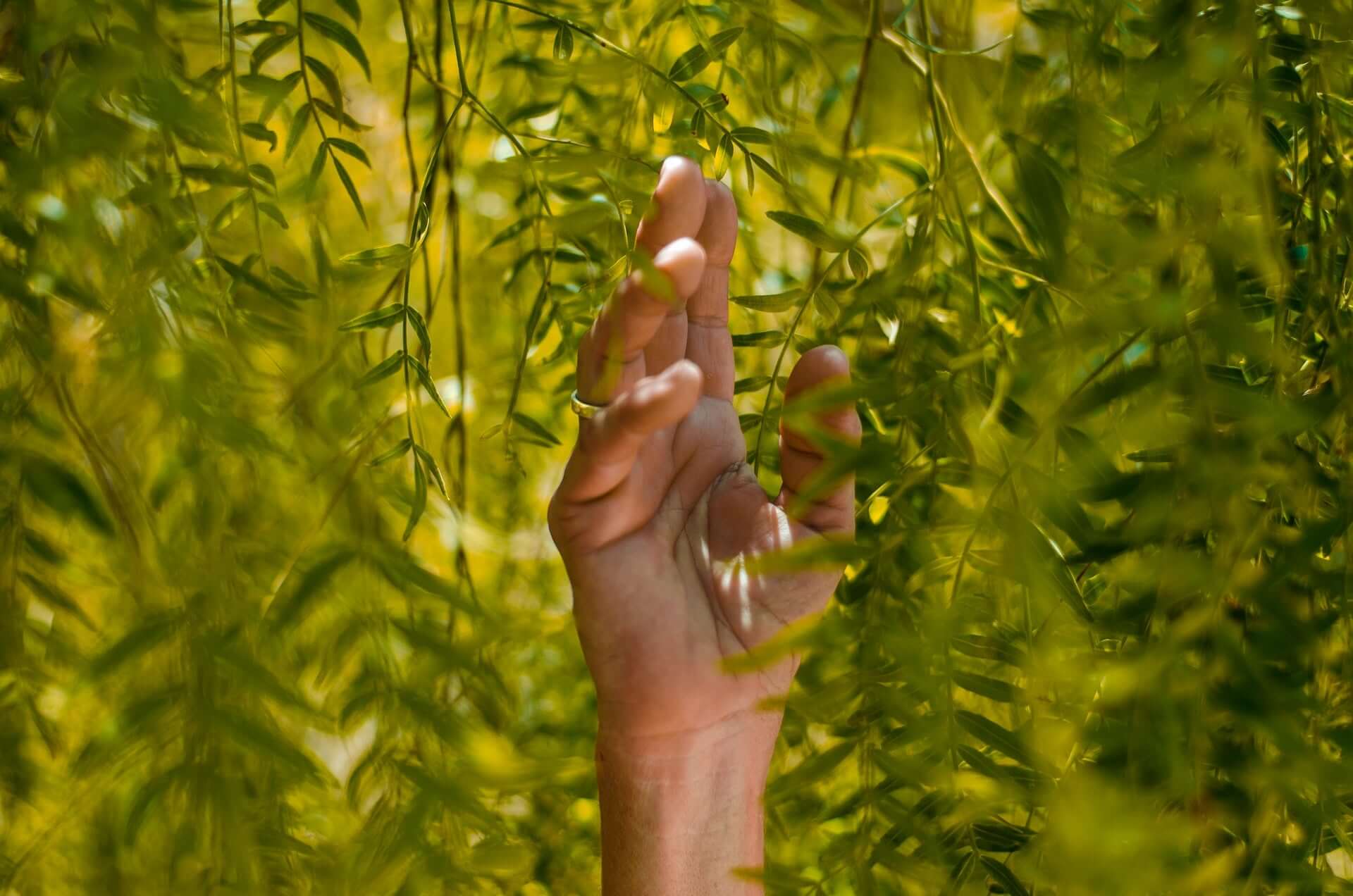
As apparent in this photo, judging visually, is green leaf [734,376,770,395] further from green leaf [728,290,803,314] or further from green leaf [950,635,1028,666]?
green leaf [950,635,1028,666]

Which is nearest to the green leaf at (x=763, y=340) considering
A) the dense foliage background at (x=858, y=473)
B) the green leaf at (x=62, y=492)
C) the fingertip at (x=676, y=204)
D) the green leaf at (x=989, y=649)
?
Answer: the dense foliage background at (x=858, y=473)

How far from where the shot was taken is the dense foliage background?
17.0 inches

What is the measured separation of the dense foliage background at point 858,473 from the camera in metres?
0.43

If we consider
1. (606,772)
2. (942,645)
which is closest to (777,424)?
(606,772)

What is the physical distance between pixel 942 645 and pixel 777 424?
42 cm

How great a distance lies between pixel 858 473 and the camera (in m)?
0.40

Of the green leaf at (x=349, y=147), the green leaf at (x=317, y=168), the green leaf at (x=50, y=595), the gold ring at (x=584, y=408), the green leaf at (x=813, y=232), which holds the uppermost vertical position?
the green leaf at (x=349, y=147)

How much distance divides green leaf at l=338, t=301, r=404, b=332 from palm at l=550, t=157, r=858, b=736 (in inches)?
4.2

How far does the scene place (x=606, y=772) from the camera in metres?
0.74

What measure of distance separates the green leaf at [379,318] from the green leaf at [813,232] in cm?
21

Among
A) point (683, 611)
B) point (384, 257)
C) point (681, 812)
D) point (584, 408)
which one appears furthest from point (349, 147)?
point (681, 812)

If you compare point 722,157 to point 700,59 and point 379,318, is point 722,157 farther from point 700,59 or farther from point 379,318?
point 379,318

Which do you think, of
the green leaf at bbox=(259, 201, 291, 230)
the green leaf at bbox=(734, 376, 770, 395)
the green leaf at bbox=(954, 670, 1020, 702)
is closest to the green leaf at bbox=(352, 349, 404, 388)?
the green leaf at bbox=(259, 201, 291, 230)

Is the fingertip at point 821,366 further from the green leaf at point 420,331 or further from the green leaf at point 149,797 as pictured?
the green leaf at point 149,797
